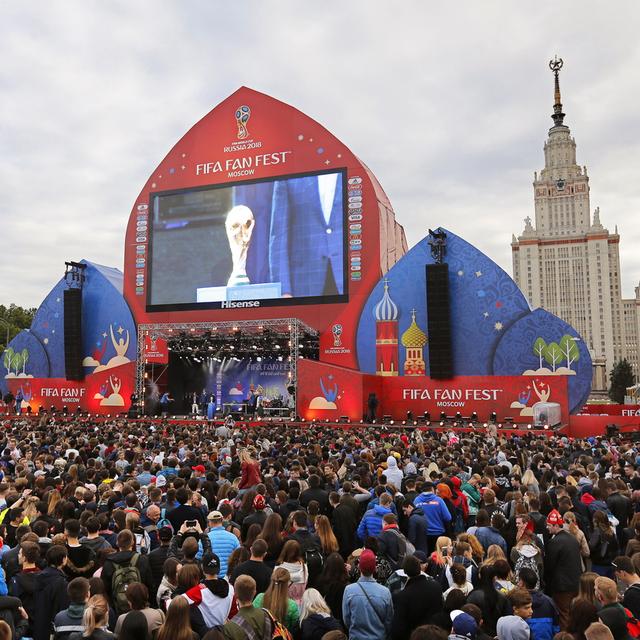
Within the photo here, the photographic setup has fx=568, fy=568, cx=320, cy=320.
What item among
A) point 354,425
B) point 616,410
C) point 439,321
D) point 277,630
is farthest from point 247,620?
point 616,410

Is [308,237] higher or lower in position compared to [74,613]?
A: higher

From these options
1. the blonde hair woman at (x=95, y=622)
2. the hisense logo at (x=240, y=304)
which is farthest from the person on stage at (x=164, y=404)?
the blonde hair woman at (x=95, y=622)

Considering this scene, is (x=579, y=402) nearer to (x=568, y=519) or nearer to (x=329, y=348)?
(x=329, y=348)

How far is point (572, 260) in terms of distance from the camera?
4646 inches

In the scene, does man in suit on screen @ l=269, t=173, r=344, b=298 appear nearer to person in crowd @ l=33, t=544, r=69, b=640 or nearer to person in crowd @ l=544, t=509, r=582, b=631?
person in crowd @ l=544, t=509, r=582, b=631

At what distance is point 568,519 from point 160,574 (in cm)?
453

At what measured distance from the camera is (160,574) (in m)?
5.44

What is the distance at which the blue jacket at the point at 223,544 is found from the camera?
5.97 m

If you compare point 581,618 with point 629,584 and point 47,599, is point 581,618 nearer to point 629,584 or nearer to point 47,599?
point 629,584

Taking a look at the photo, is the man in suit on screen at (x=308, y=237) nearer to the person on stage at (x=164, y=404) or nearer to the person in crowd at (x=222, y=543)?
the person on stage at (x=164, y=404)

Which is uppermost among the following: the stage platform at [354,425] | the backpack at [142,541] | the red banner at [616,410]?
the backpack at [142,541]

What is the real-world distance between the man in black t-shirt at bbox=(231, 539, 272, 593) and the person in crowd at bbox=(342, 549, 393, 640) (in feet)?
2.59

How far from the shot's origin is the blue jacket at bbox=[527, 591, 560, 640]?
4566 millimetres

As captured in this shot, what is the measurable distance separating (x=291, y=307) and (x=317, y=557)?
2936 centimetres
